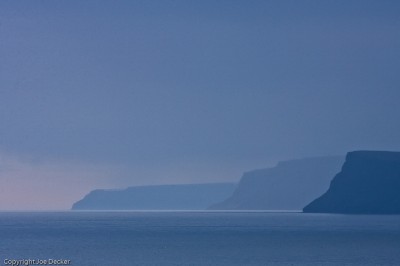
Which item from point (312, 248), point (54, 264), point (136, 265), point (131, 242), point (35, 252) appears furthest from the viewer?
point (131, 242)

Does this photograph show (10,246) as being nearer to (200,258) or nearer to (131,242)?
(131,242)

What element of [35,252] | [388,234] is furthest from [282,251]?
[388,234]

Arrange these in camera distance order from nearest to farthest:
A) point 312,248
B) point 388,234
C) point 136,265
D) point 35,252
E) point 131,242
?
point 136,265
point 35,252
point 312,248
point 131,242
point 388,234

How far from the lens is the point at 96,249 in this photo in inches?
5172

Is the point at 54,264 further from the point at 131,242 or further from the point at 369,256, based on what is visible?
the point at 131,242

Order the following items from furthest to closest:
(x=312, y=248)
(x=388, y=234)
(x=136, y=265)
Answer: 1. (x=388, y=234)
2. (x=312, y=248)
3. (x=136, y=265)

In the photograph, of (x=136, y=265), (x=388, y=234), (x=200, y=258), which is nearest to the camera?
(x=136, y=265)

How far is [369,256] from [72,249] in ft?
142

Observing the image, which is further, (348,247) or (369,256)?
(348,247)

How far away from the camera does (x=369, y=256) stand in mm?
117125

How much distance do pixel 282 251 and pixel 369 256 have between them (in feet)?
51.0

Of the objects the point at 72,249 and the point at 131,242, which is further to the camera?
the point at 131,242

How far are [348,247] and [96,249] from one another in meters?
38.3

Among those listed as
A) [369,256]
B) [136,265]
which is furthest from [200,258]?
[369,256]
